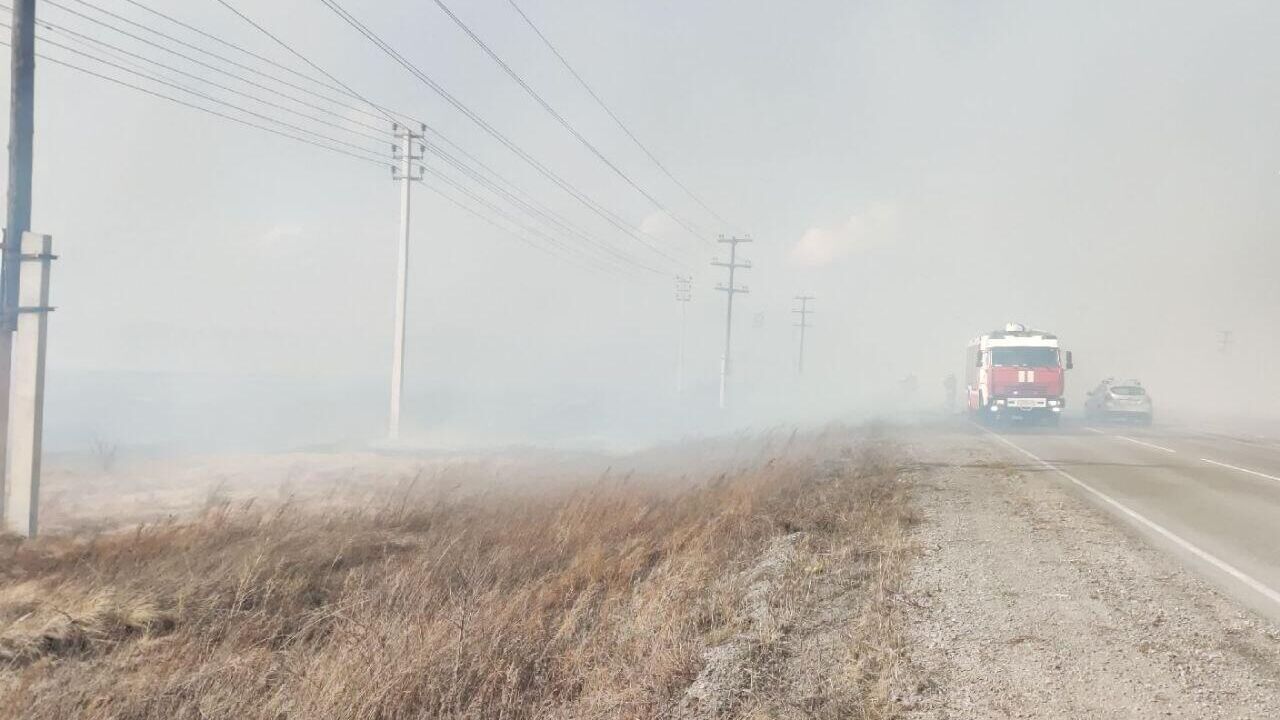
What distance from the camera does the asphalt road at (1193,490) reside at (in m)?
7.07

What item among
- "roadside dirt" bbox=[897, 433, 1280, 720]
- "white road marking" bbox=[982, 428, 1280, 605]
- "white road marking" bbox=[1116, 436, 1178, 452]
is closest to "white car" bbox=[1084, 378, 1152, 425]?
"white road marking" bbox=[1116, 436, 1178, 452]

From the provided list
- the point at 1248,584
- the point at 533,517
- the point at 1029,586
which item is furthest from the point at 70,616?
the point at 1248,584

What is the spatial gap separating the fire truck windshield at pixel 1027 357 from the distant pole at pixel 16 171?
2871 centimetres

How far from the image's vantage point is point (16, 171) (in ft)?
28.8

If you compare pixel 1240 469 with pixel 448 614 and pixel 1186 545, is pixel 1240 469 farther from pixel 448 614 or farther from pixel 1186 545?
pixel 448 614

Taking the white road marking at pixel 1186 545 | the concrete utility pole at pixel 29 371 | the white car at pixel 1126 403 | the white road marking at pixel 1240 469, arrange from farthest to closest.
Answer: the white car at pixel 1126 403, the white road marking at pixel 1240 469, the concrete utility pole at pixel 29 371, the white road marking at pixel 1186 545

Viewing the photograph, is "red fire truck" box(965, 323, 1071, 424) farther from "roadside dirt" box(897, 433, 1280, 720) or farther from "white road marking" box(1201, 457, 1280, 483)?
"roadside dirt" box(897, 433, 1280, 720)

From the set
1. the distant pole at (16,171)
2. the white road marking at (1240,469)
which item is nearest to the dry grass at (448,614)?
the distant pole at (16,171)

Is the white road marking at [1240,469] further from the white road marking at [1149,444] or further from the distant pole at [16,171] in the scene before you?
the distant pole at [16,171]

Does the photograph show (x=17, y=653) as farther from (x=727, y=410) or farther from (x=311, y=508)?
(x=727, y=410)

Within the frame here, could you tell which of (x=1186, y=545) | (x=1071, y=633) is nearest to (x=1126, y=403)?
(x=1186, y=545)

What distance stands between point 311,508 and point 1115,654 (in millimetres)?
10997

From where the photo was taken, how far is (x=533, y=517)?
32.1 feet

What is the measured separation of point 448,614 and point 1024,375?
1070 inches
